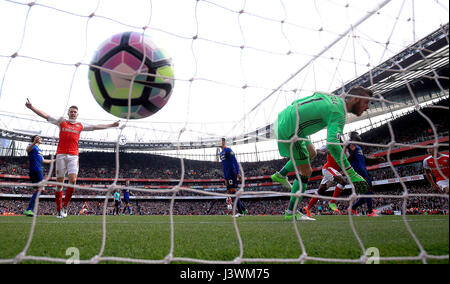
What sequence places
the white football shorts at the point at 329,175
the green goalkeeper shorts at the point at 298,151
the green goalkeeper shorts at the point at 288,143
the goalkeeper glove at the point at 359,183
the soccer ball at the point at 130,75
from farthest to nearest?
the white football shorts at the point at 329,175 < the green goalkeeper shorts at the point at 298,151 < the green goalkeeper shorts at the point at 288,143 < the goalkeeper glove at the point at 359,183 < the soccer ball at the point at 130,75

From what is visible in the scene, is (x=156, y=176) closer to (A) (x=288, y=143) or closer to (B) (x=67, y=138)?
(B) (x=67, y=138)

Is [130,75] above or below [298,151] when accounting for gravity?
above

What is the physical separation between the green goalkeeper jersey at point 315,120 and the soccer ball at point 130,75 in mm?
1541

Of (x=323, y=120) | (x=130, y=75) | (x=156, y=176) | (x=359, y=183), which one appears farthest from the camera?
(x=156, y=176)

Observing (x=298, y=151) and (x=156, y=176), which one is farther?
(x=156, y=176)

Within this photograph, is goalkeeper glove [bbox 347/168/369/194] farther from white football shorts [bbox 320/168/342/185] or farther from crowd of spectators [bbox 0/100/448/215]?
crowd of spectators [bbox 0/100/448/215]

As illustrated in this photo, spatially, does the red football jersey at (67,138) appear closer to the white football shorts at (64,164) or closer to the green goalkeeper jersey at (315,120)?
the white football shorts at (64,164)

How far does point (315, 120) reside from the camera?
135 inches

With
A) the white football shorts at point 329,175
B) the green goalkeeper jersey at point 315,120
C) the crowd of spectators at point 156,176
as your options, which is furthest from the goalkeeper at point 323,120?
the crowd of spectators at point 156,176

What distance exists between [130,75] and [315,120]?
225cm

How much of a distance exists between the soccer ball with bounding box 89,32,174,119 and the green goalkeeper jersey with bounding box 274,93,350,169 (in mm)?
1541

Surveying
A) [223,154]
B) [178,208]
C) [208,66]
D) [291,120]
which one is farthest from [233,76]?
[178,208]

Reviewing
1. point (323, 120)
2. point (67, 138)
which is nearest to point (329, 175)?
point (323, 120)

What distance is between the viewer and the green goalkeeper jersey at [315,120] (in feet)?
10.1
